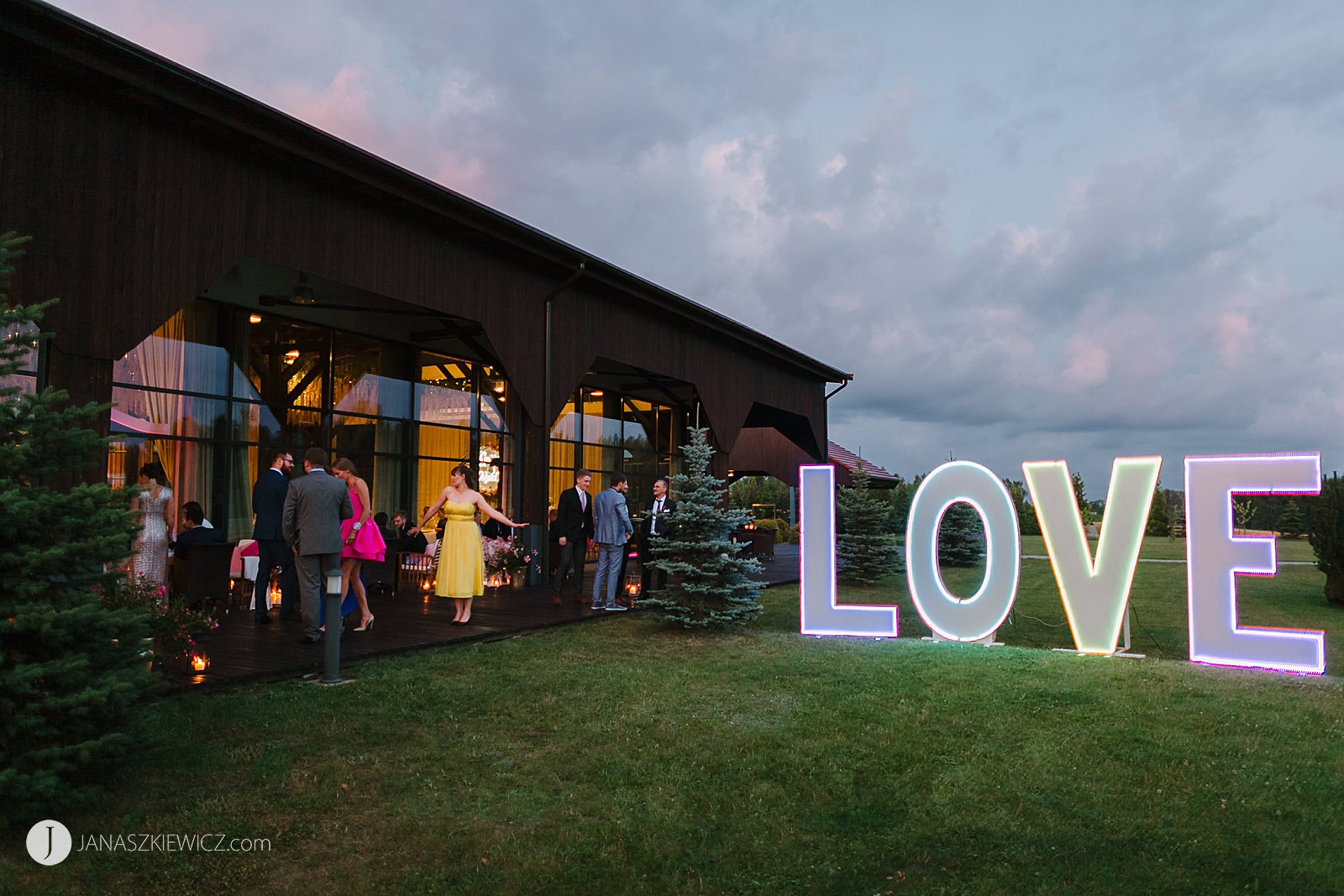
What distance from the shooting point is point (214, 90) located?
877 centimetres

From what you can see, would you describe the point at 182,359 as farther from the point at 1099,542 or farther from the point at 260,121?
the point at 1099,542

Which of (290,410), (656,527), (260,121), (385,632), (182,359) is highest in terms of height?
(260,121)

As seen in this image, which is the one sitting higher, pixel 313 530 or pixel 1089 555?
pixel 313 530

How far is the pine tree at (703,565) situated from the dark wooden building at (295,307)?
4.49 metres

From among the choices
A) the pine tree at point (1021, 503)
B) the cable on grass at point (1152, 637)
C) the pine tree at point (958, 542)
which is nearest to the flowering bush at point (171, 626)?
the cable on grass at point (1152, 637)

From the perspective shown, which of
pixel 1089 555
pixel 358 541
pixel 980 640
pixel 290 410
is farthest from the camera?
pixel 290 410

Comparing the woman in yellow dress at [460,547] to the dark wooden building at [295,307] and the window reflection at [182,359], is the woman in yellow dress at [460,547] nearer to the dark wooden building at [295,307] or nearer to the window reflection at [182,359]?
the dark wooden building at [295,307]

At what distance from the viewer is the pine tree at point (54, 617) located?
4113 millimetres

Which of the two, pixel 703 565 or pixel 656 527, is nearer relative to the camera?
pixel 703 565

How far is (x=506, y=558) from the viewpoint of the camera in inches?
580

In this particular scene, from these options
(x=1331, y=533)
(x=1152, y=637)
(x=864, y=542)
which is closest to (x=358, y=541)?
(x=1152, y=637)

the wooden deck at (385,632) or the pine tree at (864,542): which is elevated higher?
the pine tree at (864,542)

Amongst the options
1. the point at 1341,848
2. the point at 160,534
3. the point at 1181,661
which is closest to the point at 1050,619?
the point at 1181,661

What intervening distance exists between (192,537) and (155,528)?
39.2 inches
